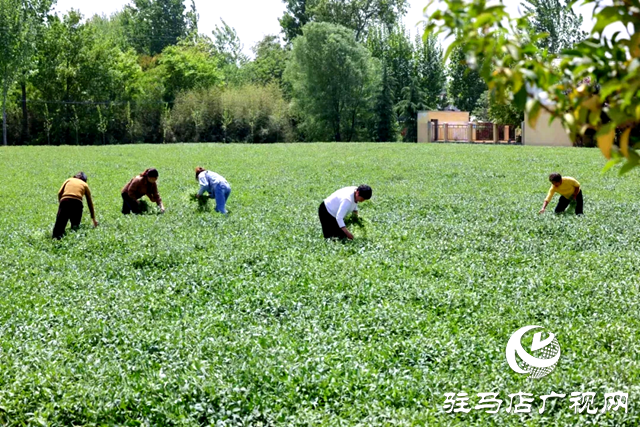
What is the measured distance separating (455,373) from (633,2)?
453cm

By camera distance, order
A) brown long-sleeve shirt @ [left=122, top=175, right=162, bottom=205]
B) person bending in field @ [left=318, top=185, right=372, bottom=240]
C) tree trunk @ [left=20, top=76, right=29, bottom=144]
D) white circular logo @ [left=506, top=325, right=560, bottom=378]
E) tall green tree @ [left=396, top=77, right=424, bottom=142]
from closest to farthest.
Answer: white circular logo @ [left=506, top=325, right=560, bottom=378]
person bending in field @ [left=318, top=185, right=372, bottom=240]
brown long-sleeve shirt @ [left=122, top=175, right=162, bottom=205]
tree trunk @ [left=20, top=76, right=29, bottom=144]
tall green tree @ [left=396, top=77, right=424, bottom=142]

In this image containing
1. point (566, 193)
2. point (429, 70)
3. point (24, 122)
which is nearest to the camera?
point (566, 193)

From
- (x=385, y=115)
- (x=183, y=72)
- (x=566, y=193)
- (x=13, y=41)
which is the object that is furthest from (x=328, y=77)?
(x=566, y=193)

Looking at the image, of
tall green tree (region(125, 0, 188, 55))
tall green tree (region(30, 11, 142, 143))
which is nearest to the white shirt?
tall green tree (region(30, 11, 142, 143))

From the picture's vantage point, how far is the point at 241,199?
71.0ft

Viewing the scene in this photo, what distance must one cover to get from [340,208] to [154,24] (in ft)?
275

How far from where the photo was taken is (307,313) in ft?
28.7

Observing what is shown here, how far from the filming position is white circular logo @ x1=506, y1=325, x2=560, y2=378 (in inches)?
267

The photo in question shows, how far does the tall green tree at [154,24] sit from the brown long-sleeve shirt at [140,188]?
74.2 m

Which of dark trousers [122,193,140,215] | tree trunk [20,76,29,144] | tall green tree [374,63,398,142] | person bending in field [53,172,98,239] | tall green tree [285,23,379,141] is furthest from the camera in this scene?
tall green tree [285,23,379,141]

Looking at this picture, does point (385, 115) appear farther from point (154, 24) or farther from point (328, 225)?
point (328, 225)

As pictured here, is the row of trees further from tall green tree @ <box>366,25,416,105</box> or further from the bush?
tall green tree @ <box>366,25,416,105</box>

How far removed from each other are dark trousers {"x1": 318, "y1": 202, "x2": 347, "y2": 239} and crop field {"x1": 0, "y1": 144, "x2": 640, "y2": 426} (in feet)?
1.00

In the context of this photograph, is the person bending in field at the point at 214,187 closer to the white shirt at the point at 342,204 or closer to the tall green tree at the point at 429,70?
the white shirt at the point at 342,204
